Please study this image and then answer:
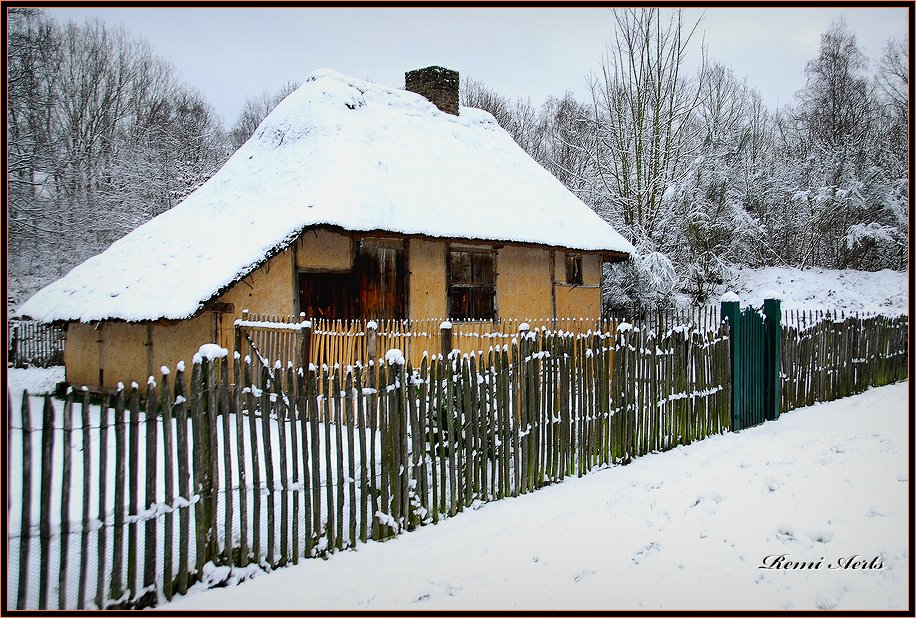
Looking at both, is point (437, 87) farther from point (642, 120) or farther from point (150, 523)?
point (150, 523)

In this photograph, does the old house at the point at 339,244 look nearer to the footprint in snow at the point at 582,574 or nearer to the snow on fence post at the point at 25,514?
the snow on fence post at the point at 25,514

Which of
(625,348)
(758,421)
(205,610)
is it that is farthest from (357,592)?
(758,421)

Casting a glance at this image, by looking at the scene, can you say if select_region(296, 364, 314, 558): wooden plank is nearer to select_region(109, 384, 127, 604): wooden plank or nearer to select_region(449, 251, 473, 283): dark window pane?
select_region(109, 384, 127, 604): wooden plank

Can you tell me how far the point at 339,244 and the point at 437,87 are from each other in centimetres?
737

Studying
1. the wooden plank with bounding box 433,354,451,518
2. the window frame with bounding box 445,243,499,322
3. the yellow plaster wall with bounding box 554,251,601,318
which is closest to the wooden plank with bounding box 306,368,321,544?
the wooden plank with bounding box 433,354,451,518

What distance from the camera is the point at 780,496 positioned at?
5.30 m

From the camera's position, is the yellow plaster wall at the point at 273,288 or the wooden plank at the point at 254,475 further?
the yellow plaster wall at the point at 273,288

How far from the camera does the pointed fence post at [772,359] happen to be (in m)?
9.02

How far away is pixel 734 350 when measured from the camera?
28.0ft

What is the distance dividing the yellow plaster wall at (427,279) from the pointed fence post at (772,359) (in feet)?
19.4

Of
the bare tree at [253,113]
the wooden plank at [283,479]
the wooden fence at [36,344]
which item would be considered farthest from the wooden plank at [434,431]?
the bare tree at [253,113]

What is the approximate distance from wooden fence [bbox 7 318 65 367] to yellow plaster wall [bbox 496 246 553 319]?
1478 centimetres

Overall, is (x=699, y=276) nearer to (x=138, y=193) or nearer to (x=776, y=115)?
(x=776, y=115)

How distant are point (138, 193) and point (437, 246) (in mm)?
20286
